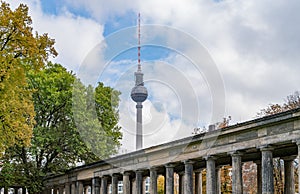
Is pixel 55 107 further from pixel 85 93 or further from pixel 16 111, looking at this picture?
pixel 16 111

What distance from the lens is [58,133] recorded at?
51.3 metres

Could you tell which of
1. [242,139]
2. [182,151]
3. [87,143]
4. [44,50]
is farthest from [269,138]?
[87,143]

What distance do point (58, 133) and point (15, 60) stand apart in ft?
83.3

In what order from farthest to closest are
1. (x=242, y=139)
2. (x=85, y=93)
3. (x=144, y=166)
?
(x=85, y=93) < (x=144, y=166) < (x=242, y=139)

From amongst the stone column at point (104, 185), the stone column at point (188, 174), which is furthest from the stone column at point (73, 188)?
the stone column at point (188, 174)

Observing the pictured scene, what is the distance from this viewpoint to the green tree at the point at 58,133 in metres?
50.6

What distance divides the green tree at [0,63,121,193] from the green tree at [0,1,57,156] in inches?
879

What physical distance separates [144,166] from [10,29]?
61.2ft

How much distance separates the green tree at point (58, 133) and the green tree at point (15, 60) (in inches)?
879

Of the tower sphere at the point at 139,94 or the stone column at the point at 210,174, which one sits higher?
the tower sphere at the point at 139,94

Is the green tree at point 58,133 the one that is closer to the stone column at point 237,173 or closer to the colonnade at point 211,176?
the colonnade at point 211,176

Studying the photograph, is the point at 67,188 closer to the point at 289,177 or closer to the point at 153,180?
the point at 153,180

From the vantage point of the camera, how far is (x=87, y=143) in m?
51.4

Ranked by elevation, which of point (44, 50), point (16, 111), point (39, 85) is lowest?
point (16, 111)
